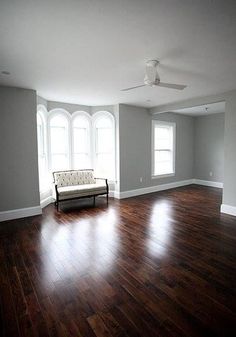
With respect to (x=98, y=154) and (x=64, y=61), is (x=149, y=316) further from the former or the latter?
(x=98, y=154)

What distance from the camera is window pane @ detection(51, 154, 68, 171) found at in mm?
5488

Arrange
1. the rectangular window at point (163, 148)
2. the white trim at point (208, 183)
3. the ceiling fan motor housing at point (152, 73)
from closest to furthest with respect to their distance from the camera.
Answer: the ceiling fan motor housing at point (152, 73)
the rectangular window at point (163, 148)
the white trim at point (208, 183)

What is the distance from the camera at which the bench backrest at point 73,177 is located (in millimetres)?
5182

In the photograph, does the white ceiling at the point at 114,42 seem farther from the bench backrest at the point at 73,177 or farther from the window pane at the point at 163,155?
the window pane at the point at 163,155

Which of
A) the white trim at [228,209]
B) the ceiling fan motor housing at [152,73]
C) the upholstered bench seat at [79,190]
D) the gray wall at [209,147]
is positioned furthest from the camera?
the gray wall at [209,147]

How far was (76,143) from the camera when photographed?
5.85 m

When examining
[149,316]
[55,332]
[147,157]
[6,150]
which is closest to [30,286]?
[55,332]

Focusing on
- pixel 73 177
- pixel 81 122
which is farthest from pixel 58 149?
pixel 81 122

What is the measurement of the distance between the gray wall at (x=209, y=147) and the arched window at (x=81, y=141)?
4.50 m

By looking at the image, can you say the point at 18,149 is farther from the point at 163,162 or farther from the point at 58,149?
the point at 163,162

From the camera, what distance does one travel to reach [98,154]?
6078 millimetres

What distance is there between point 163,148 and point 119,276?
535cm

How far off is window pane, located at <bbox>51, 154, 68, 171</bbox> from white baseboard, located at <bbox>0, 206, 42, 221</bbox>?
1.40 m

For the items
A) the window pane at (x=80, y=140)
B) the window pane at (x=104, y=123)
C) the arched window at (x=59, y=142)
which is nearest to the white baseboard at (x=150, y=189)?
the window pane at (x=80, y=140)
